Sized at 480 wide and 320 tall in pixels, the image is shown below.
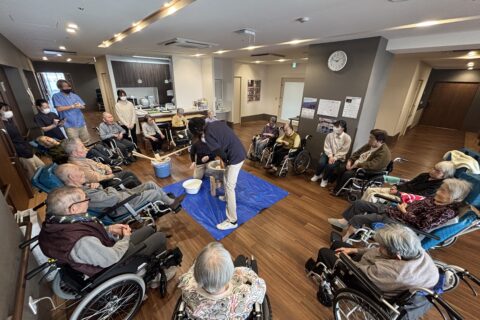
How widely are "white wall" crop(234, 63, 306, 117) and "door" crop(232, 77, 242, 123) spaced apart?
0.18 metres

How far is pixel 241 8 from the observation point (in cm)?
199

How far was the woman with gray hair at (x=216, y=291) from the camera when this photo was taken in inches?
32.7

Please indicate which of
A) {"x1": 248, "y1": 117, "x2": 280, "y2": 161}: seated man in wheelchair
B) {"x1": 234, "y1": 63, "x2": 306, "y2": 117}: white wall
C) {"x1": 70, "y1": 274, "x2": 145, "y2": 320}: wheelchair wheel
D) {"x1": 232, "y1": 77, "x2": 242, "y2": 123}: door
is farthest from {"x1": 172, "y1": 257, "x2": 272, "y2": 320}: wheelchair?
{"x1": 234, "y1": 63, "x2": 306, "y2": 117}: white wall

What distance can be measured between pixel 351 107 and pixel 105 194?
12.8ft

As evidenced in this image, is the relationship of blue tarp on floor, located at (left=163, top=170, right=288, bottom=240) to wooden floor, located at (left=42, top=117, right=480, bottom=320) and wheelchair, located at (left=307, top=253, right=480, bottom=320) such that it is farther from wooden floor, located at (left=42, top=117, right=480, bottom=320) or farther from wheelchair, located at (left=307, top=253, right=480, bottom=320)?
wheelchair, located at (left=307, top=253, right=480, bottom=320)

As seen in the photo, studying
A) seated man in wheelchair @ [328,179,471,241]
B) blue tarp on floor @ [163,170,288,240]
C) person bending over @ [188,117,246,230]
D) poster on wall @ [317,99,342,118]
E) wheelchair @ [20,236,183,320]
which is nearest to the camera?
wheelchair @ [20,236,183,320]

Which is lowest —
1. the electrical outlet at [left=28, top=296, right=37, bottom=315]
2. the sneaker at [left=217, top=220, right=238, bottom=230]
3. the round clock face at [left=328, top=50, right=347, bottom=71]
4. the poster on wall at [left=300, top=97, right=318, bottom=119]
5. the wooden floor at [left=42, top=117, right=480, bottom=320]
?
the wooden floor at [left=42, top=117, right=480, bottom=320]

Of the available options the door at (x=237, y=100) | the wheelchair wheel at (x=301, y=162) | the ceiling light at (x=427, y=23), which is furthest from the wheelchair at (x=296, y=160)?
the door at (x=237, y=100)

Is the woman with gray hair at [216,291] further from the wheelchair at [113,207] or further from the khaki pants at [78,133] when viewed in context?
the khaki pants at [78,133]

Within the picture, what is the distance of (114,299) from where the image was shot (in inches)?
51.6

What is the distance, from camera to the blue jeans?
331 centimetres

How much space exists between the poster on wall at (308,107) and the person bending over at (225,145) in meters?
2.41

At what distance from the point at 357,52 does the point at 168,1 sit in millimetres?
3026

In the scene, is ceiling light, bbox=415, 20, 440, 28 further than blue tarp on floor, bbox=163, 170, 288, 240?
No
